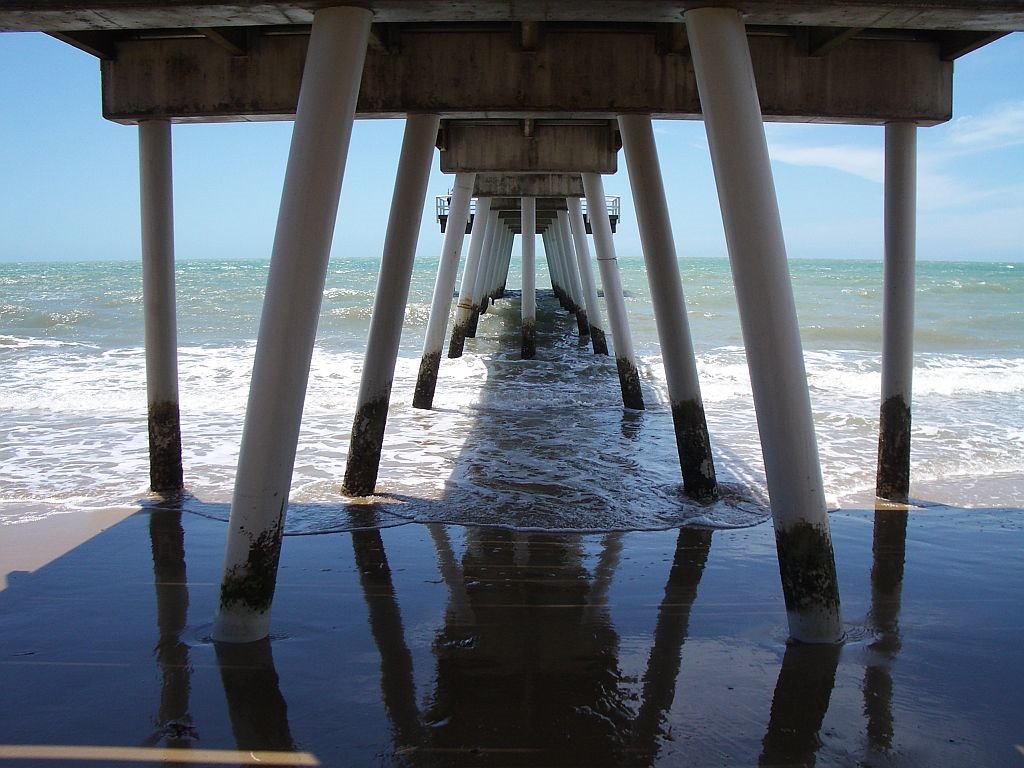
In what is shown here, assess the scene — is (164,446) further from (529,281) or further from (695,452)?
(529,281)

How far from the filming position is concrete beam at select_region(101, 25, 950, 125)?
6398 millimetres

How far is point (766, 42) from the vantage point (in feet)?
21.0

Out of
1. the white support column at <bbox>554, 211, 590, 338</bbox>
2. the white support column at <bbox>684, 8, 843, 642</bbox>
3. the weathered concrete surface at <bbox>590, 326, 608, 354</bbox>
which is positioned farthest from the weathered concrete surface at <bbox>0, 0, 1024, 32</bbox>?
the white support column at <bbox>554, 211, 590, 338</bbox>

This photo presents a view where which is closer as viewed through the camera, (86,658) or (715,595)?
(86,658)

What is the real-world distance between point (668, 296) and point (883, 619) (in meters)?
3.59

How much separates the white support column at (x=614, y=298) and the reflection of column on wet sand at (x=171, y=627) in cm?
689

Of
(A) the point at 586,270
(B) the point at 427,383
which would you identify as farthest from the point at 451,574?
(A) the point at 586,270

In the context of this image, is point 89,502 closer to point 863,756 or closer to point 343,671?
point 343,671

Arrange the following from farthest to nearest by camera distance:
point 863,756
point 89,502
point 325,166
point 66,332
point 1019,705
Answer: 1. point 66,332
2. point 89,502
3. point 325,166
4. point 1019,705
5. point 863,756

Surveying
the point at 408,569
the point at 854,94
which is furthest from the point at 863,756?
the point at 854,94

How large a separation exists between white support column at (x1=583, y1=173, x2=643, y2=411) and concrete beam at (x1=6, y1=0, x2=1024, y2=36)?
7726mm

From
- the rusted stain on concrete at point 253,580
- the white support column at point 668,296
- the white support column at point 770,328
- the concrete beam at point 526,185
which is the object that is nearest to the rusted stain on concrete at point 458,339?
the concrete beam at point 526,185

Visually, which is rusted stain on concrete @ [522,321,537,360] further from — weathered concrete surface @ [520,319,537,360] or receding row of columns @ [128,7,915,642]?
receding row of columns @ [128,7,915,642]

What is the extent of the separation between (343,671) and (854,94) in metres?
5.13
